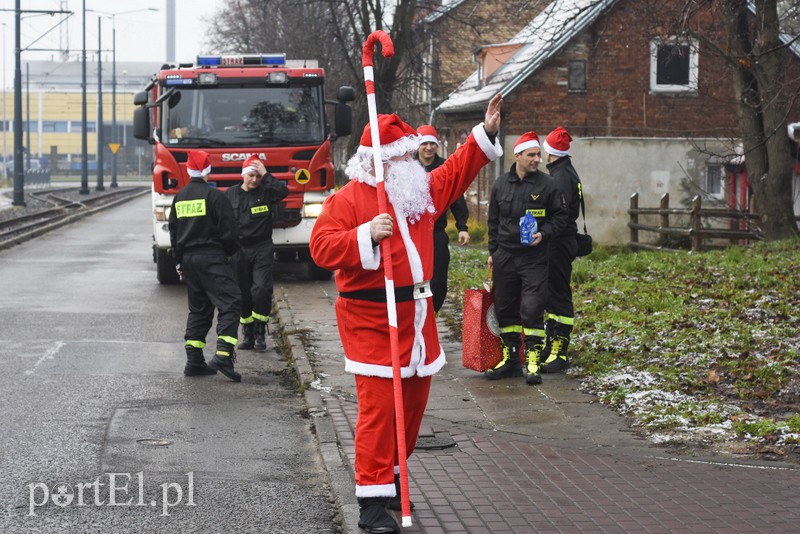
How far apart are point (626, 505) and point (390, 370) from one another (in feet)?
4.78

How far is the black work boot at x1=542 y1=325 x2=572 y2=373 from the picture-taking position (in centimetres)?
990

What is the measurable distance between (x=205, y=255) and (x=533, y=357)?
2.97m

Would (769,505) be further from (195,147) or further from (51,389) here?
(195,147)

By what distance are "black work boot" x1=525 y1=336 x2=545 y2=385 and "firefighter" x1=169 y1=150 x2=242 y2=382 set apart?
249 centimetres

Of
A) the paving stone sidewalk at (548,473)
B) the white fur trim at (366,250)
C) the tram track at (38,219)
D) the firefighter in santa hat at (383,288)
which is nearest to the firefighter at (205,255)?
the paving stone sidewalk at (548,473)

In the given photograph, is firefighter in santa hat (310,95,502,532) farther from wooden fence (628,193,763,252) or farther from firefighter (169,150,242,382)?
wooden fence (628,193,763,252)

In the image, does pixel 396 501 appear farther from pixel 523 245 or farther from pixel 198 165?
pixel 198 165

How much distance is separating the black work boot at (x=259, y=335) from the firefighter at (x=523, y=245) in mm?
3150

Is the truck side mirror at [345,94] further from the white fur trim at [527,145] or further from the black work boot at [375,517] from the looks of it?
the black work boot at [375,517]

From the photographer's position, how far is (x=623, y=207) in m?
30.0

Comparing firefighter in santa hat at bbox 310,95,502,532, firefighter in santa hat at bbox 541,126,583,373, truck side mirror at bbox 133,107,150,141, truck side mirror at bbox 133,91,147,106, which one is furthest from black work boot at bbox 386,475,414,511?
truck side mirror at bbox 133,91,147,106

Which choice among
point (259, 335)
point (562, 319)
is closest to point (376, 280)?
point (562, 319)

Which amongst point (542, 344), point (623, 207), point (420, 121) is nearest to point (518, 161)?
point (542, 344)

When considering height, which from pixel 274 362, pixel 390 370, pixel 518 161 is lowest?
pixel 274 362
